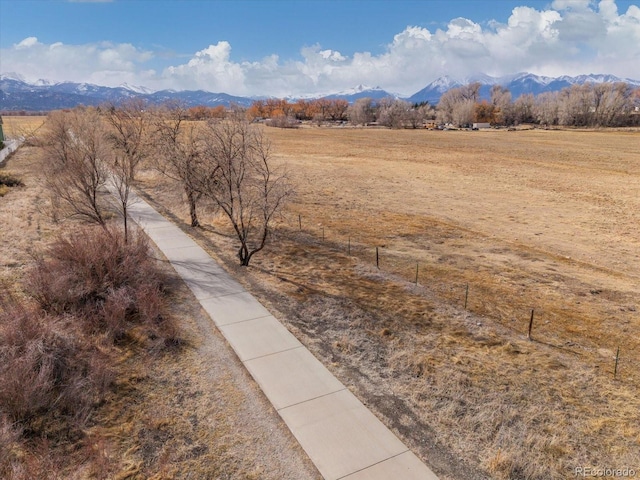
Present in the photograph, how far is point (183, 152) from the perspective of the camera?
53.3 feet

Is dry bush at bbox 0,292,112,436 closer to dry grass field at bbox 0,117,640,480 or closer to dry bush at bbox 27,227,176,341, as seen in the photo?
dry grass field at bbox 0,117,640,480

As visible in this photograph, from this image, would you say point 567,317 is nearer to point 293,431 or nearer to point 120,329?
point 293,431

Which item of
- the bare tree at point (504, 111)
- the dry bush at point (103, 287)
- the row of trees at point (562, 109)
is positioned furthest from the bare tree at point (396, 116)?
the dry bush at point (103, 287)

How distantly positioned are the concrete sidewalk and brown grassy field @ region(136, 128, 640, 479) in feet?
1.10

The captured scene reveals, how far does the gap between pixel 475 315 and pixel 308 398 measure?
5.24m

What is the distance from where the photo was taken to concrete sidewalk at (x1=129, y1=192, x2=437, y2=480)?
5.59 meters

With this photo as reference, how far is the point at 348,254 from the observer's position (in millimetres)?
14555

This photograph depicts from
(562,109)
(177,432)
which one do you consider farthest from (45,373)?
(562,109)

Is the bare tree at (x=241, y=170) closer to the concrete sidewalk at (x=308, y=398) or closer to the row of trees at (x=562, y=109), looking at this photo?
the concrete sidewalk at (x=308, y=398)

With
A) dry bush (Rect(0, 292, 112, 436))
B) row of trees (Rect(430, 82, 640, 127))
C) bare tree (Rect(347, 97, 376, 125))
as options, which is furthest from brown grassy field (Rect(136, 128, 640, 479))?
bare tree (Rect(347, 97, 376, 125))

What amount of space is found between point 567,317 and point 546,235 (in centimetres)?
850

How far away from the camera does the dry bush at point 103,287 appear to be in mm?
9141

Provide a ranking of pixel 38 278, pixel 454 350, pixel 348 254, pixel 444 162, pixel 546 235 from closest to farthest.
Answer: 1. pixel 454 350
2. pixel 38 278
3. pixel 348 254
4. pixel 546 235
5. pixel 444 162

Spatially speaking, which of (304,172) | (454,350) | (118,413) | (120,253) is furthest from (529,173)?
(118,413)
